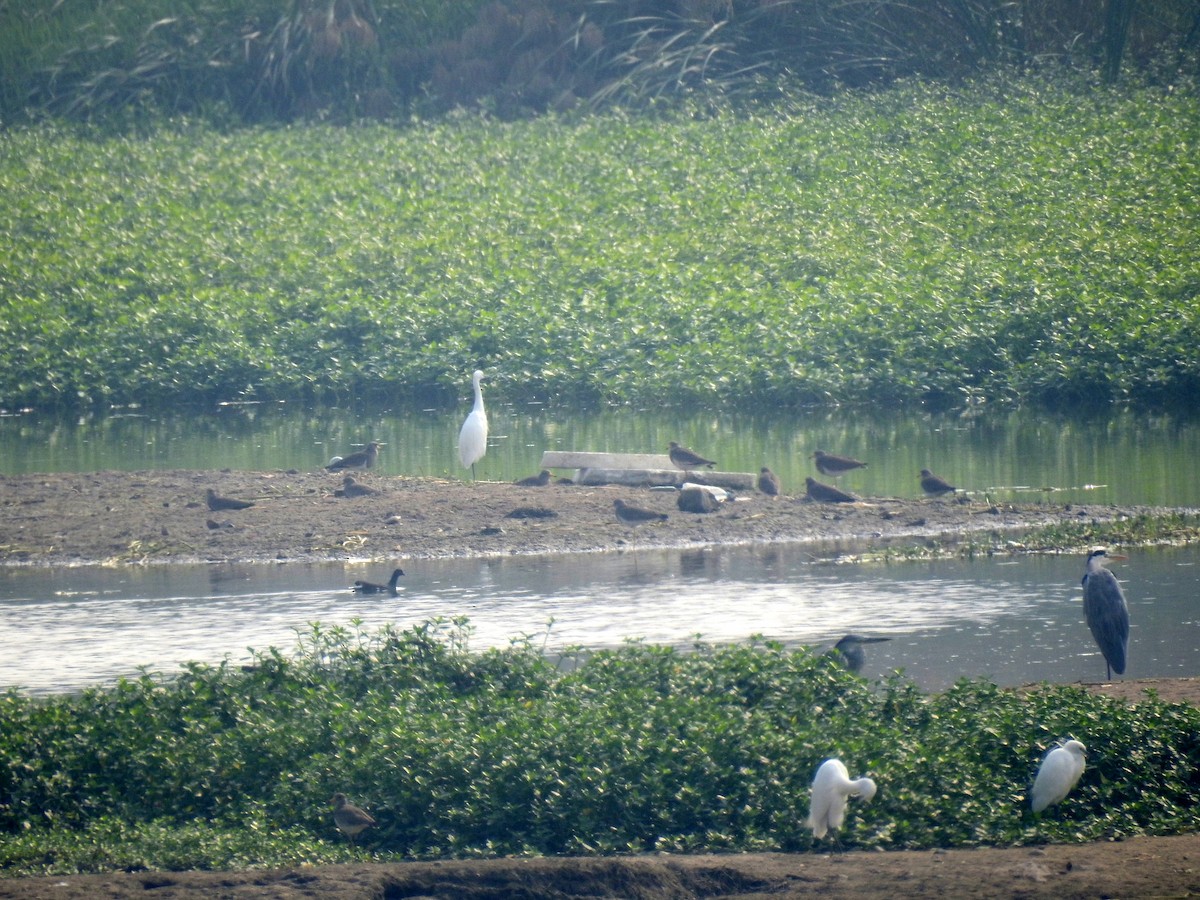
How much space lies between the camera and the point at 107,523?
14.7 metres

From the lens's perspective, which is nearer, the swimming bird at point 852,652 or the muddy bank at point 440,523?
the swimming bird at point 852,652

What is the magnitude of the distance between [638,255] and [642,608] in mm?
17632

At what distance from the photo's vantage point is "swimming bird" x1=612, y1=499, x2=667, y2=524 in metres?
14.2

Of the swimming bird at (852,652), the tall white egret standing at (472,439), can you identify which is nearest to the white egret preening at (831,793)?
the swimming bird at (852,652)

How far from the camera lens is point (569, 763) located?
679 centimetres

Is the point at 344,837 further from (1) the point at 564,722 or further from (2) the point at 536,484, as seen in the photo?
(2) the point at 536,484

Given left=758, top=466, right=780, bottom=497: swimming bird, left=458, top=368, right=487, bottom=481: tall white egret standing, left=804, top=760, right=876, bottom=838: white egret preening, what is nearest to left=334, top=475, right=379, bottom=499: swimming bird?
left=458, top=368, right=487, bottom=481: tall white egret standing

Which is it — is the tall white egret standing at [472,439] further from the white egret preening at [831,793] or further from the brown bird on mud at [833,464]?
the white egret preening at [831,793]

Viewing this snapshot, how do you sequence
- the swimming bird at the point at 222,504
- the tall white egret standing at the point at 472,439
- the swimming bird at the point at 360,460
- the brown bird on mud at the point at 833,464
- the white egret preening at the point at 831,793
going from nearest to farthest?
the white egret preening at the point at 831,793 < the swimming bird at the point at 222,504 < the brown bird on mud at the point at 833,464 < the tall white egret standing at the point at 472,439 < the swimming bird at the point at 360,460

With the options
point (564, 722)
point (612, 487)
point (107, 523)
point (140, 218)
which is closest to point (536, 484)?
point (612, 487)

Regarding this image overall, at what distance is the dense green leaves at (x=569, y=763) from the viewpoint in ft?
21.5

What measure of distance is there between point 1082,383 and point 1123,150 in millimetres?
12145

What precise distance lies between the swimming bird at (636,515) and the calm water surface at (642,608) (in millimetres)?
955

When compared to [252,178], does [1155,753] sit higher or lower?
lower
